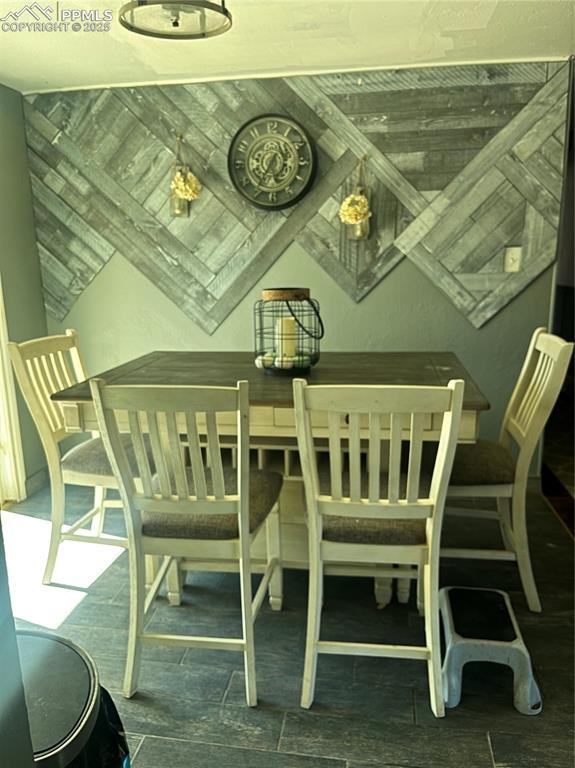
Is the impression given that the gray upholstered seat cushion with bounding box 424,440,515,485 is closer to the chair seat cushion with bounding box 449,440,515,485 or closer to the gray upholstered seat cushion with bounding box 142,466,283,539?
the chair seat cushion with bounding box 449,440,515,485

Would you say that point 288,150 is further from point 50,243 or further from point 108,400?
point 108,400

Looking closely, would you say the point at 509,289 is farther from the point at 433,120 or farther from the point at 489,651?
the point at 489,651

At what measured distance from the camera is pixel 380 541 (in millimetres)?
1604

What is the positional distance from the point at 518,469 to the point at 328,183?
185cm

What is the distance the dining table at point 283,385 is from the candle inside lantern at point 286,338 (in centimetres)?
9

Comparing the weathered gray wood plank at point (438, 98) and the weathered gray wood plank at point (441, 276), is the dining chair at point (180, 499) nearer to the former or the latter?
the weathered gray wood plank at point (441, 276)

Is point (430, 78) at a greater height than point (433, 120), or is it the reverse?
point (430, 78)

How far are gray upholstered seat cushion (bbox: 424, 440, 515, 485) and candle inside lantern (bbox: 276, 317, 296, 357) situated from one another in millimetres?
690

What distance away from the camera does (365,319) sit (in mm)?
3156

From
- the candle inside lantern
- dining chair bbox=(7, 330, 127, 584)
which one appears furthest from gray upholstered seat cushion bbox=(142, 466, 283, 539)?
the candle inside lantern

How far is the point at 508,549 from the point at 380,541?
2.78 feet

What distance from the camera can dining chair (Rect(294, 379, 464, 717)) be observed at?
4.58 ft

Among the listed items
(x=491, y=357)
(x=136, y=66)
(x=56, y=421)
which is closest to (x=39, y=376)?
(x=56, y=421)

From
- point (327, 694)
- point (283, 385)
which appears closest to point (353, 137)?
Result: point (283, 385)
